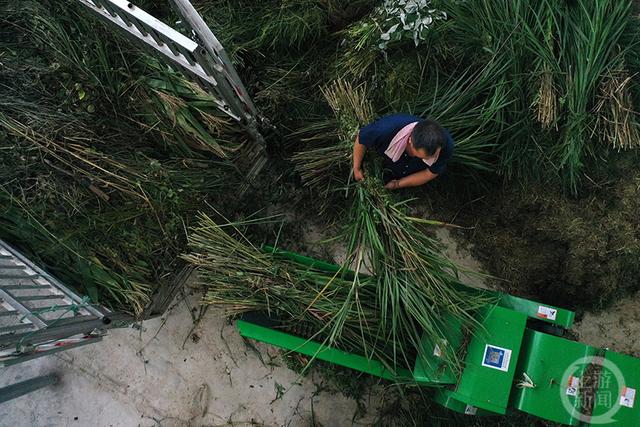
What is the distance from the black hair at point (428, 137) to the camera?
5.63ft

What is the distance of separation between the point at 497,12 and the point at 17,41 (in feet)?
7.94

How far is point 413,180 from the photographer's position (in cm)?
208

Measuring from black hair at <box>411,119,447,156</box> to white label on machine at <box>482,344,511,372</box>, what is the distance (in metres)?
0.83

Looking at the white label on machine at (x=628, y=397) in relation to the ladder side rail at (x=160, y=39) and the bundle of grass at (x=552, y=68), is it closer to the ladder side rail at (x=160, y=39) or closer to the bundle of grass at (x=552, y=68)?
the bundle of grass at (x=552, y=68)

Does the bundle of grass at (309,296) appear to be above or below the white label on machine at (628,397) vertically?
below

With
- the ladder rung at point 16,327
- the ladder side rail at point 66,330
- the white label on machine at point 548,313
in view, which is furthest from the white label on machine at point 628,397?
the ladder rung at point 16,327

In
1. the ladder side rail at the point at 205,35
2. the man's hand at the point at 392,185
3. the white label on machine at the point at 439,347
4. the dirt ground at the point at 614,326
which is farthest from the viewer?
the dirt ground at the point at 614,326

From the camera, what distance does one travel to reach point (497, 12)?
7.00ft

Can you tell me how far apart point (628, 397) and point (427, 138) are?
4.16ft

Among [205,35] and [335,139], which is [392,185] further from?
[205,35]

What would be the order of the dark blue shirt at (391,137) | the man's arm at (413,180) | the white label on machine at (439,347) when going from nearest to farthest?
the white label on machine at (439,347) < the dark blue shirt at (391,137) < the man's arm at (413,180)

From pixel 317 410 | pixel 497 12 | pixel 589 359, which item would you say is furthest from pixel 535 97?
pixel 317 410

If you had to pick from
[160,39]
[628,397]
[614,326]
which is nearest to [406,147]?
[160,39]

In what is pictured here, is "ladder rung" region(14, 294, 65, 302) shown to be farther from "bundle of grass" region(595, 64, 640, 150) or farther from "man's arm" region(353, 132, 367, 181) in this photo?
"bundle of grass" region(595, 64, 640, 150)
